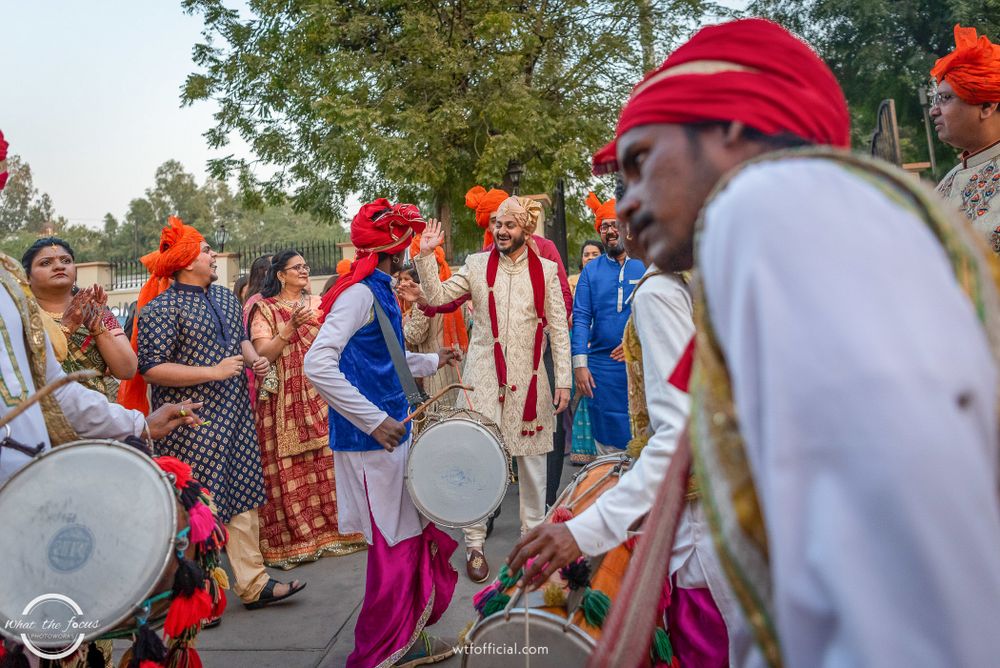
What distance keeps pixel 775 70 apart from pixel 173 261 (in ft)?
13.7

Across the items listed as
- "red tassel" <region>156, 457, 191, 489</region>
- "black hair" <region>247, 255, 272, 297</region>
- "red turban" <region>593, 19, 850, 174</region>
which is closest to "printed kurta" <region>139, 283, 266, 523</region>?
"black hair" <region>247, 255, 272, 297</region>

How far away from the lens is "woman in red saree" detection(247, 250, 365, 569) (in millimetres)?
5570

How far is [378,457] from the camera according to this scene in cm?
370

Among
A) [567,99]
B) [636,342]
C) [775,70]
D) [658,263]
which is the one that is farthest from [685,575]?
[567,99]

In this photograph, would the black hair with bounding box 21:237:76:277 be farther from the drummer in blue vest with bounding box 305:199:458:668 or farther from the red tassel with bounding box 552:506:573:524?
the red tassel with bounding box 552:506:573:524

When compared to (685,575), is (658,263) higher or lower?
higher

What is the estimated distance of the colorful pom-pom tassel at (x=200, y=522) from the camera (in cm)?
225

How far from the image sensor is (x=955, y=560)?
0.60m

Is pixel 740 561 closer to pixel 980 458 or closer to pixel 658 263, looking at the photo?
pixel 980 458

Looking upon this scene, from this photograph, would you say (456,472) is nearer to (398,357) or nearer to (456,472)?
(456,472)

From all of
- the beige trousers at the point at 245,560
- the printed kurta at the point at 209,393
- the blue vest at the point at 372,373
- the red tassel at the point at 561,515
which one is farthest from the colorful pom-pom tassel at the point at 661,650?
the beige trousers at the point at 245,560

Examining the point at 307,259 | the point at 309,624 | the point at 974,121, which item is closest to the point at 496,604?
the point at 309,624

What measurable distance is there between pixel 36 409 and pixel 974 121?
3.75 m

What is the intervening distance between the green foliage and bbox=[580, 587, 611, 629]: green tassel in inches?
811
